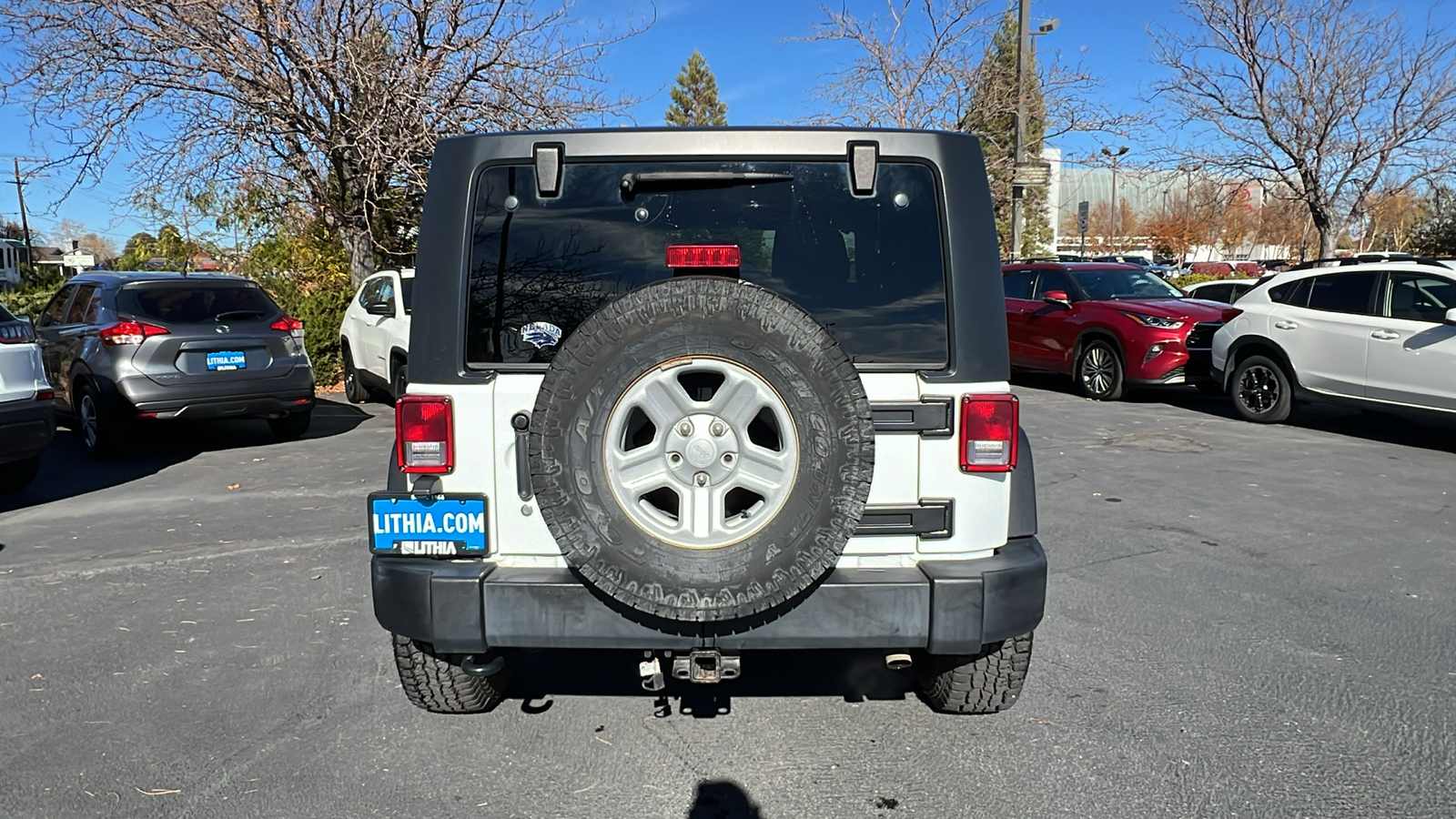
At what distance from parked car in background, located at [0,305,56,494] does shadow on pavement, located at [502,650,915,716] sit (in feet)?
15.1

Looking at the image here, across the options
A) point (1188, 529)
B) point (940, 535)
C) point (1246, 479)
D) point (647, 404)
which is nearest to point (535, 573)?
point (647, 404)

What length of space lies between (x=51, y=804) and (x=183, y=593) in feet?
7.29

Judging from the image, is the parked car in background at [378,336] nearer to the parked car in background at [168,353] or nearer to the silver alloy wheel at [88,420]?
the parked car in background at [168,353]

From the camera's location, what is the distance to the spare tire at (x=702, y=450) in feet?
9.12

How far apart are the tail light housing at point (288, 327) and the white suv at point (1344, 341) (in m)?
9.31

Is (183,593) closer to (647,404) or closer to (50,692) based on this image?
(50,692)

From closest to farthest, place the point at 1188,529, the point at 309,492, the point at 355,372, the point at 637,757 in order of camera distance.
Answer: the point at 637,757 → the point at 1188,529 → the point at 309,492 → the point at 355,372

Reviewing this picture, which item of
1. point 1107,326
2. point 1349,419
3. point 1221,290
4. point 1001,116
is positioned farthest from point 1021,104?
point 1349,419

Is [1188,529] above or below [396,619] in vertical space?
below

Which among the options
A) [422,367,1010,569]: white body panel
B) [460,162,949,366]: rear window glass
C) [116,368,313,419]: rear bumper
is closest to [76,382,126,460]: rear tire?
[116,368,313,419]: rear bumper

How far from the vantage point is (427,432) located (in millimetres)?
3127

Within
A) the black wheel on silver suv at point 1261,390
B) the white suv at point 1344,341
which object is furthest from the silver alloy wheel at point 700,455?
the black wheel on silver suv at point 1261,390

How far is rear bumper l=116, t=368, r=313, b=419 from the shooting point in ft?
28.6

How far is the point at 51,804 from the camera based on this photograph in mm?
3143
